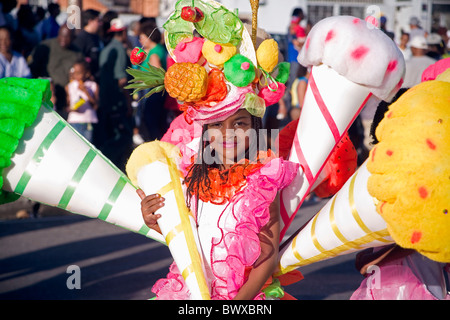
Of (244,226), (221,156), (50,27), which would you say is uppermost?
(221,156)

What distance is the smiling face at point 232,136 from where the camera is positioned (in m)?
2.15

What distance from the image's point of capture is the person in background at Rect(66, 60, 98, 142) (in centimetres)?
687

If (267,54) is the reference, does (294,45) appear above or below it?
below

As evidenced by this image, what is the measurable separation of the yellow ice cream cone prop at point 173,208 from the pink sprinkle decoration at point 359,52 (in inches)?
27.3

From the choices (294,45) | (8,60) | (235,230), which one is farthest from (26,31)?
(235,230)

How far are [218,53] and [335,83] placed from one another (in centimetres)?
38

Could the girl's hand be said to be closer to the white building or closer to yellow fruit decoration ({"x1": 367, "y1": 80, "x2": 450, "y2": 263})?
yellow fruit decoration ({"x1": 367, "y1": 80, "x2": 450, "y2": 263})

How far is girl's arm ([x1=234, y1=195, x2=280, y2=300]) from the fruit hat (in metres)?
0.35

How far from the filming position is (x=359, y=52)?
1.88 meters

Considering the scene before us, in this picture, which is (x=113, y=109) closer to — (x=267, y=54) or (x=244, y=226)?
(x=267, y=54)

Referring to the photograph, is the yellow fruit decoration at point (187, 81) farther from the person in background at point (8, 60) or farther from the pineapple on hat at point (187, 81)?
the person in background at point (8, 60)

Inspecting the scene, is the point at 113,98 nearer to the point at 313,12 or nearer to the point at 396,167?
the point at 396,167

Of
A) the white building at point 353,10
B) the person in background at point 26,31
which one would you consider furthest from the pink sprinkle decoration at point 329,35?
the white building at point 353,10

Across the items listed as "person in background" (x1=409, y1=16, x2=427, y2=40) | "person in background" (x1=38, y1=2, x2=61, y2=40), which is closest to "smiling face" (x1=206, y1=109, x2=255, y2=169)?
"person in background" (x1=38, y1=2, x2=61, y2=40)
